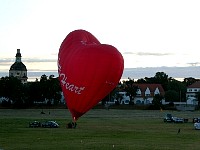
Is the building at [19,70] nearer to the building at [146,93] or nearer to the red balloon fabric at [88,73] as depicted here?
the building at [146,93]

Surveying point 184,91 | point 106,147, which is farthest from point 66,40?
point 184,91

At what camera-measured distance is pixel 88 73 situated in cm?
2512

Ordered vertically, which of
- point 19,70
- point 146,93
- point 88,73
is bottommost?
point 88,73

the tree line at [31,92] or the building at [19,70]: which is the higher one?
the building at [19,70]

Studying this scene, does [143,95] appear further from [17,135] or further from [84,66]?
[84,66]

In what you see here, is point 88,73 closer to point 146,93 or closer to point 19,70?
point 146,93

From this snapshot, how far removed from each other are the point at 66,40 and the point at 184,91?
147 metres

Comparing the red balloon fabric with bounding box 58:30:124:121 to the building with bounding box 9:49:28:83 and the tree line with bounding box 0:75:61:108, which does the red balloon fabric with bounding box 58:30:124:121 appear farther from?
the building with bounding box 9:49:28:83

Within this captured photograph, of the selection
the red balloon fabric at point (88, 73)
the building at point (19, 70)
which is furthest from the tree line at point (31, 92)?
the red balloon fabric at point (88, 73)

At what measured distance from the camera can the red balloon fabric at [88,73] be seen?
24.7 meters

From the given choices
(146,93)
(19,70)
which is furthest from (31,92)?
(19,70)

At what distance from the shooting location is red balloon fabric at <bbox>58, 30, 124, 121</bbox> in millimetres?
24719

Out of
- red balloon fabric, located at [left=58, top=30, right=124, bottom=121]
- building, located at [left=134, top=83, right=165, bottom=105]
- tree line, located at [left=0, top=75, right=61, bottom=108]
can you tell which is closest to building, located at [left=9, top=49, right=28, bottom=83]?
building, located at [left=134, top=83, right=165, bottom=105]

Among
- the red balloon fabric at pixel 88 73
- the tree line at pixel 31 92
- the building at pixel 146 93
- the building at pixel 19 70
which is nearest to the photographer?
the red balloon fabric at pixel 88 73
